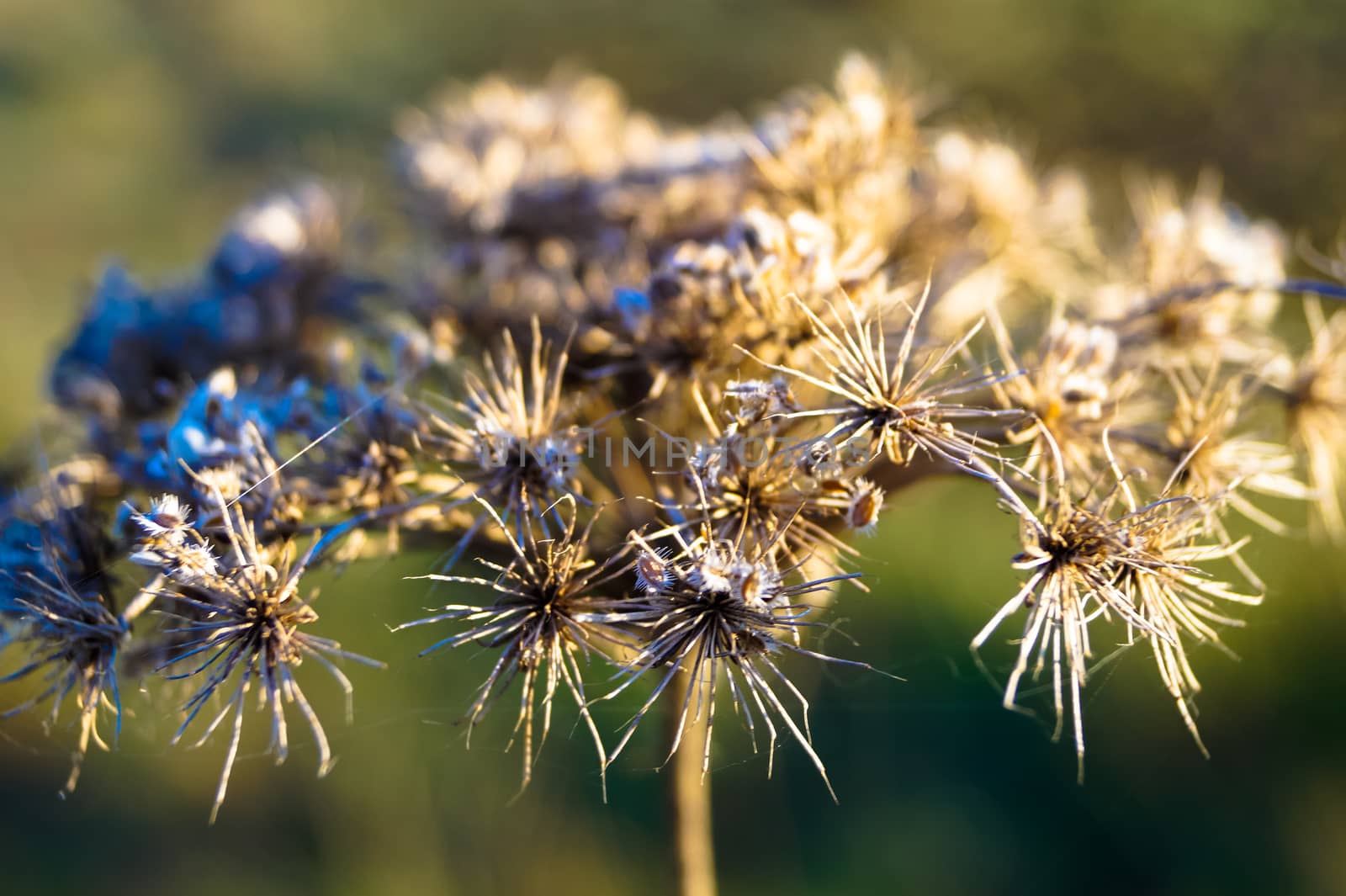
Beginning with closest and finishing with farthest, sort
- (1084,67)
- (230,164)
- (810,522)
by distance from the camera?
(810,522) < (1084,67) < (230,164)

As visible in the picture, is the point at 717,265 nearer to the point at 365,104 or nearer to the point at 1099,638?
the point at 1099,638

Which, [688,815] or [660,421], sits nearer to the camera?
[660,421]

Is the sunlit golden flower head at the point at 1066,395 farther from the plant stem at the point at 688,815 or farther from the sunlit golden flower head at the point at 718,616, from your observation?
the plant stem at the point at 688,815

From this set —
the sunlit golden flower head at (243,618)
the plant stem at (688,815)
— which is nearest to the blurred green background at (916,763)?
the plant stem at (688,815)

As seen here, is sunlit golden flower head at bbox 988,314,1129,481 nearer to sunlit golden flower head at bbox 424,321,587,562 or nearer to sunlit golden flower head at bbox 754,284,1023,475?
sunlit golden flower head at bbox 754,284,1023,475

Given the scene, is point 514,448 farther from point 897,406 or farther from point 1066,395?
point 1066,395

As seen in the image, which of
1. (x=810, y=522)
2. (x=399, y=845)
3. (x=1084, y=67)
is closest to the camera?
(x=810, y=522)

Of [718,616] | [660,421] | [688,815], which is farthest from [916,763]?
[718,616]

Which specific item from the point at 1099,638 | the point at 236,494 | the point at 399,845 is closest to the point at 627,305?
the point at 236,494

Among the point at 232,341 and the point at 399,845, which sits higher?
the point at 232,341
